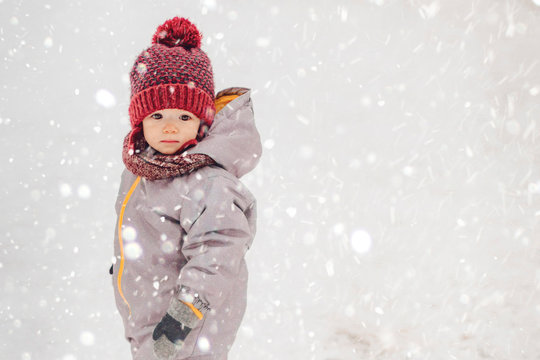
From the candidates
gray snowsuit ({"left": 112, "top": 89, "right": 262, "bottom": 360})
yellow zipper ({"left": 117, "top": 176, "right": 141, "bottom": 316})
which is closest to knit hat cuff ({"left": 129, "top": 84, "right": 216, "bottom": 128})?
gray snowsuit ({"left": 112, "top": 89, "right": 262, "bottom": 360})

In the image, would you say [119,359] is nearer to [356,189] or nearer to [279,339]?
[279,339]

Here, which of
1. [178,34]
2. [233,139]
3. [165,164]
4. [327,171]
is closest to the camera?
[165,164]

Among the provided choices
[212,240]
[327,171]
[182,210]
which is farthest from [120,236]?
[327,171]

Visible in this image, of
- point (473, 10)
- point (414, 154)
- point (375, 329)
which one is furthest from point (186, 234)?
point (473, 10)

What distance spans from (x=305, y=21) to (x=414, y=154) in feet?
4.92

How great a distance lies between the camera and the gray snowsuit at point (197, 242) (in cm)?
157

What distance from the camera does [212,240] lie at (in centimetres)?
157

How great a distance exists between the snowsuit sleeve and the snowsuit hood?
3.7 inches

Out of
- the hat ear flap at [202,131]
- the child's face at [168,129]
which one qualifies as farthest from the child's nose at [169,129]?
the hat ear flap at [202,131]

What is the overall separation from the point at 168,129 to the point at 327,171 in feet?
8.08

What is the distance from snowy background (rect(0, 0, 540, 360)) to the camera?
3168mm

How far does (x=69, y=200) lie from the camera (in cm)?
362

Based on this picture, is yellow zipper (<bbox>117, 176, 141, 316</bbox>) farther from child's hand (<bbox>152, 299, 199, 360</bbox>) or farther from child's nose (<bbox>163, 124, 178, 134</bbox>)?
child's hand (<bbox>152, 299, 199, 360</bbox>)

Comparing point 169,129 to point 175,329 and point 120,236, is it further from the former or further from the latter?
point 175,329
